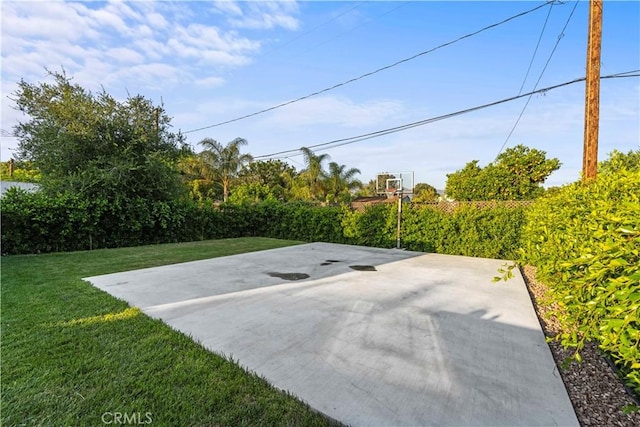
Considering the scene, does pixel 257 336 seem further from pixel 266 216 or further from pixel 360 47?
pixel 266 216

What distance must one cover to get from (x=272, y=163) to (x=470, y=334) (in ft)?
81.2

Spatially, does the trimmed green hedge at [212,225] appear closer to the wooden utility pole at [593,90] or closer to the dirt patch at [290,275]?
the wooden utility pole at [593,90]

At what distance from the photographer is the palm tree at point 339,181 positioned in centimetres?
2097

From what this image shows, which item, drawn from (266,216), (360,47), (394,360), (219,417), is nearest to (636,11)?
(360,47)

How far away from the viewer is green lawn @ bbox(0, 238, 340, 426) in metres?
1.56

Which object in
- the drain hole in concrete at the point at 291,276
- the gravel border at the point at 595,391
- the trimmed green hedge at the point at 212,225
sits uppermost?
the trimmed green hedge at the point at 212,225

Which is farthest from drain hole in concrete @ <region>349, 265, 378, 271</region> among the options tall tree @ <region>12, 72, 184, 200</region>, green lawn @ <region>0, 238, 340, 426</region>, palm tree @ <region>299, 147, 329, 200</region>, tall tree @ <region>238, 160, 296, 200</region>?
tall tree @ <region>238, 160, 296, 200</region>

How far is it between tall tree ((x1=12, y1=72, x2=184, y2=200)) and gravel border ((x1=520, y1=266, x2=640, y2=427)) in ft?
33.9

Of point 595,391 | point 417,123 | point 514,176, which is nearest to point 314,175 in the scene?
point 417,123

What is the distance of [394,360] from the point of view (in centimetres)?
222

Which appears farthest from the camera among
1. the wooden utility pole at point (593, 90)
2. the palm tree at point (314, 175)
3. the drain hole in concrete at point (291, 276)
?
the palm tree at point (314, 175)

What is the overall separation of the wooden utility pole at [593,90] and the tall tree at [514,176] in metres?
7.20

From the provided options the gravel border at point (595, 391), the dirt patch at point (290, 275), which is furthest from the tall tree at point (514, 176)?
the gravel border at point (595, 391)

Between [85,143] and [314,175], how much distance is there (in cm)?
1349
